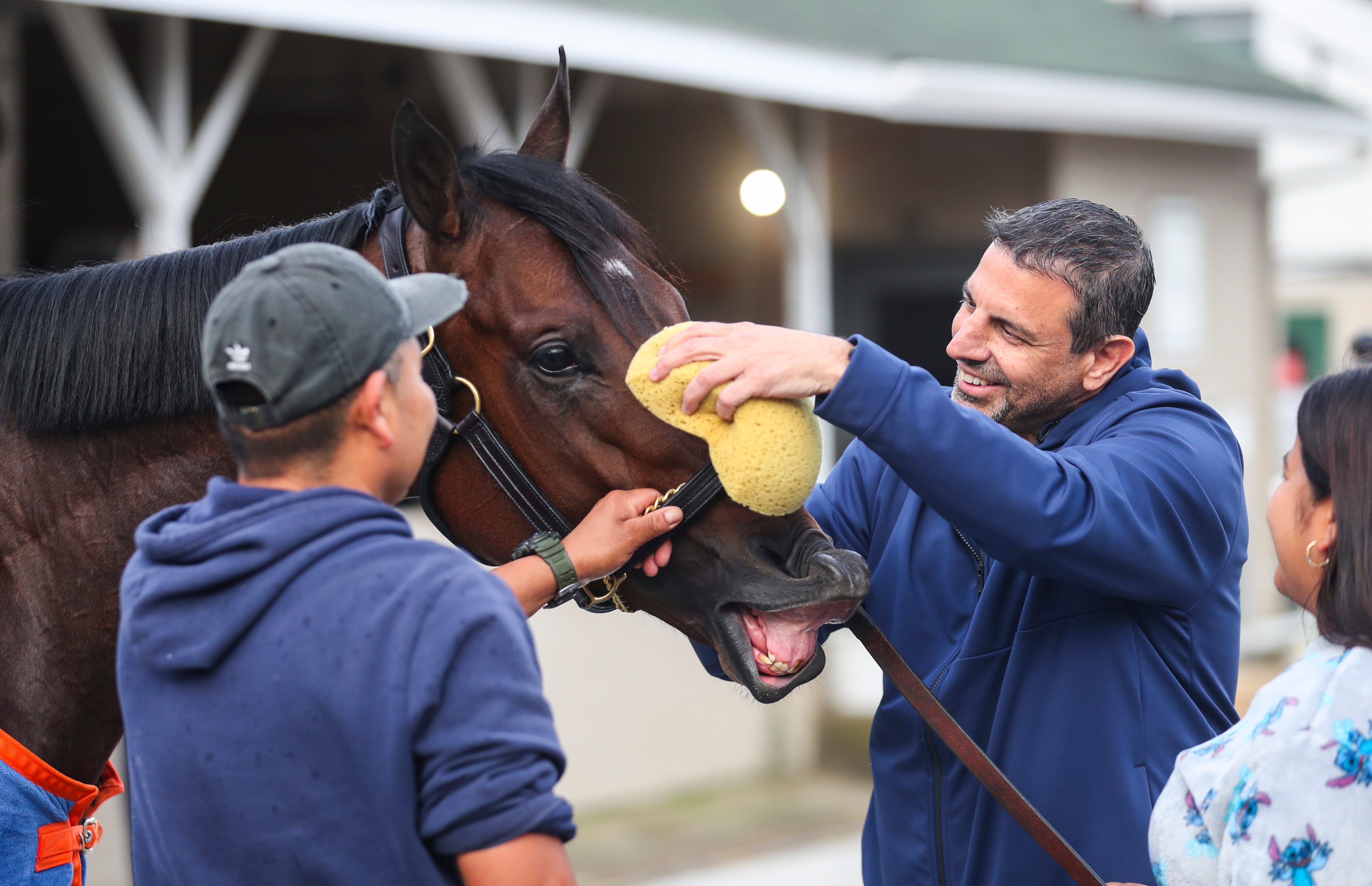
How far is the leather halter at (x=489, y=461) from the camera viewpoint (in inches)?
73.4

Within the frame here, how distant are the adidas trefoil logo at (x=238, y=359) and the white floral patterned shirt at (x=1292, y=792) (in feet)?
4.13

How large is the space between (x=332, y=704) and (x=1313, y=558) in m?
1.24

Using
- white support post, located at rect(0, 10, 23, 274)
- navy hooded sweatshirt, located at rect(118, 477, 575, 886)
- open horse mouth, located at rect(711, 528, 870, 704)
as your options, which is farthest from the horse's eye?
white support post, located at rect(0, 10, 23, 274)

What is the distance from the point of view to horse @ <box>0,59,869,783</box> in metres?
1.82

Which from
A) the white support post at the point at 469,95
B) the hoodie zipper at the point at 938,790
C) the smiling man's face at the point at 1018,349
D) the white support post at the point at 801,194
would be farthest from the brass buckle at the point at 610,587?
the white support post at the point at 801,194

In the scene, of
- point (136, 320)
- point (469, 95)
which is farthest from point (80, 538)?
point (469, 95)

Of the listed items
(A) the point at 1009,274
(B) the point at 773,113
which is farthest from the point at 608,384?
(B) the point at 773,113

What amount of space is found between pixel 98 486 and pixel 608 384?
808mm

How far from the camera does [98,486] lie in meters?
1.85

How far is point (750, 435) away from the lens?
1727mm

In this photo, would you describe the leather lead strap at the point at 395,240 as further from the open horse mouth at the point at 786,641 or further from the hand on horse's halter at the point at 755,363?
the open horse mouth at the point at 786,641

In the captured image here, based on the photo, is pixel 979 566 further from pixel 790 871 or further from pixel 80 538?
pixel 790 871

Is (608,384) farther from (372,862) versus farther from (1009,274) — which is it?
(372,862)

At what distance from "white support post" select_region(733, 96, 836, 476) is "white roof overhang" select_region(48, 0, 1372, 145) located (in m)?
0.20
